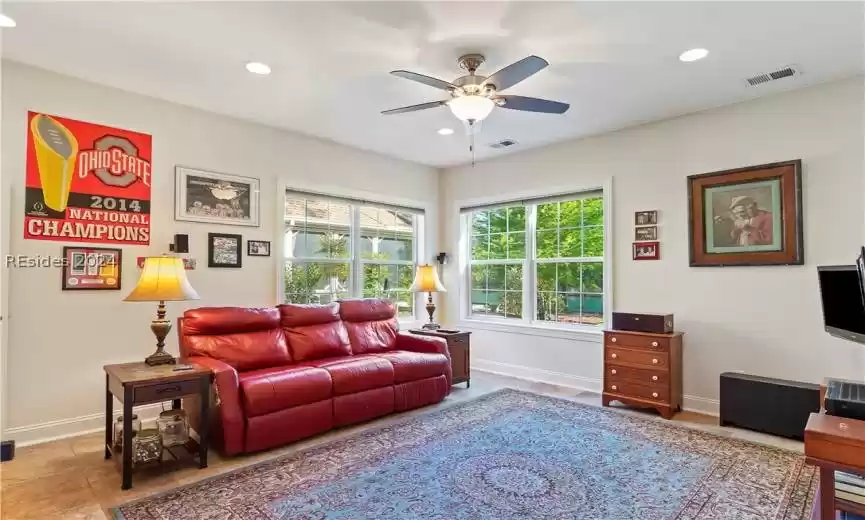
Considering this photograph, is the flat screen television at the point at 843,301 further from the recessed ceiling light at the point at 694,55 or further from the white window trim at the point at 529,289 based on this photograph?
the white window trim at the point at 529,289

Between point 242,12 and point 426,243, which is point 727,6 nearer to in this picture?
point 242,12

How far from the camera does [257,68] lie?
10.7 feet

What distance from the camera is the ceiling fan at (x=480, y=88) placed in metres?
2.58

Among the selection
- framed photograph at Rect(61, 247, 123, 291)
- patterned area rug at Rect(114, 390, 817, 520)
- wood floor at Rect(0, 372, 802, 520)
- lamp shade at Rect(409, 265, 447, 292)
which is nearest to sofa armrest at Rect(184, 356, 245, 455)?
wood floor at Rect(0, 372, 802, 520)

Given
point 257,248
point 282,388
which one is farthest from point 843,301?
point 257,248

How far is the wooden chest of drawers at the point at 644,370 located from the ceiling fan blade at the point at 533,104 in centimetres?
215

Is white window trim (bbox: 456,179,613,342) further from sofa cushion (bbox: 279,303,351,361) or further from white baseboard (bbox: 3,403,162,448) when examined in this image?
white baseboard (bbox: 3,403,162,448)

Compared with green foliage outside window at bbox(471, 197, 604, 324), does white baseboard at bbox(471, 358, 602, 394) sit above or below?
below

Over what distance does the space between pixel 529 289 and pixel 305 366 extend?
9.34 ft

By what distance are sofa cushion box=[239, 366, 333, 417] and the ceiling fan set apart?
196 cm

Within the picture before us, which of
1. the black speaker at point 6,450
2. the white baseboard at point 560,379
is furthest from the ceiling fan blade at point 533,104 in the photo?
the black speaker at point 6,450

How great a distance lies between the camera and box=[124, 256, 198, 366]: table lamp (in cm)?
296

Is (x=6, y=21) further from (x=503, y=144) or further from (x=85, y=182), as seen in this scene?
(x=503, y=144)

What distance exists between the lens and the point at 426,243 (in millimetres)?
6098
